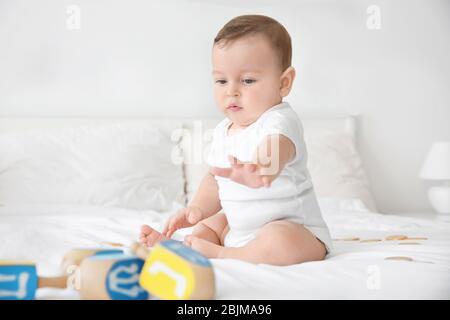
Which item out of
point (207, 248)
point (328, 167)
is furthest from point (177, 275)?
point (328, 167)

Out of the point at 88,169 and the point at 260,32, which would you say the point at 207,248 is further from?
the point at 88,169

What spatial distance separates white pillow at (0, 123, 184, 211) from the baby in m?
0.98

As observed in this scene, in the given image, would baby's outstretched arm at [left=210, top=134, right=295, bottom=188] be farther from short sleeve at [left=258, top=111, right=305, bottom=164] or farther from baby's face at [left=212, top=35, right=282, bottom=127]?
baby's face at [left=212, top=35, right=282, bottom=127]

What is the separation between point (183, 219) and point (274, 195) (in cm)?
22

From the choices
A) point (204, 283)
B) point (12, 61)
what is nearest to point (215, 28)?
point (12, 61)

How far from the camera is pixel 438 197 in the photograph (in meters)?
2.79

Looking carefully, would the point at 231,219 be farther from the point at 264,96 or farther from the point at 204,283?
the point at 204,283

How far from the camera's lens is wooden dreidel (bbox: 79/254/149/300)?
2.66ft

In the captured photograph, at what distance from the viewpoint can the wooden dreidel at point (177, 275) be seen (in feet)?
2.58

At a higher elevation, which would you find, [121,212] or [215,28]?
[215,28]

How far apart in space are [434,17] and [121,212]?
2054 millimetres

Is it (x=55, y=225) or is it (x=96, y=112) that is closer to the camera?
(x=55, y=225)

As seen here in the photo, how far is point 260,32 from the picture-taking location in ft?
4.01

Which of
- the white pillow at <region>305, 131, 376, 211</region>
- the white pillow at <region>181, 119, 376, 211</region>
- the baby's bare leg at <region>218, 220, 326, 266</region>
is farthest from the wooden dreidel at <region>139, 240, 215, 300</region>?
the white pillow at <region>305, 131, 376, 211</region>
